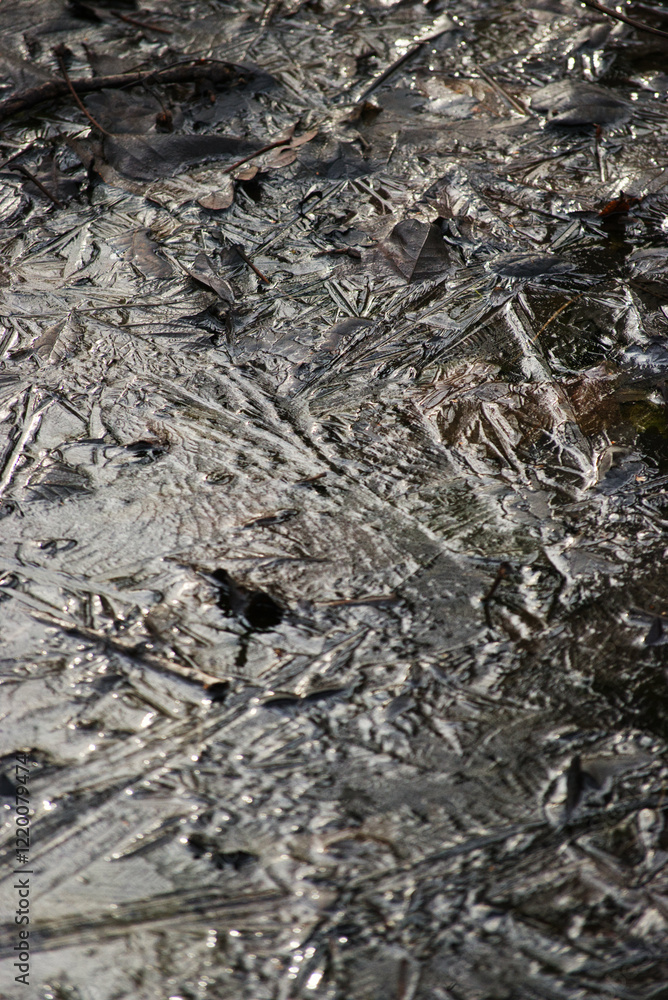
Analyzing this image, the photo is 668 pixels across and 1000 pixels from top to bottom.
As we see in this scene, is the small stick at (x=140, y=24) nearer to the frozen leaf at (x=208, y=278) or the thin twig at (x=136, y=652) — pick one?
the frozen leaf at (x=208, y=278)

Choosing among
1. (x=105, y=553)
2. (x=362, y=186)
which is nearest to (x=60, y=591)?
(x=105, y=553)

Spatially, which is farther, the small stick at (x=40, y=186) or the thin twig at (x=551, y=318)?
the small stick at (x=40, y=186)

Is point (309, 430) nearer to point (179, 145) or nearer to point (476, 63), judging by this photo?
point (179, 145)

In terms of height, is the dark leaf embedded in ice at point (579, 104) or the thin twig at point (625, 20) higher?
the thin twig at point (625, 20)

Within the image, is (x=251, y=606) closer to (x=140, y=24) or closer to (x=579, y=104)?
(x=579, y=104)

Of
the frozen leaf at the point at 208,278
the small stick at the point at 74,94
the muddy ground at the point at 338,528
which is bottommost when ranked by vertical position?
the muddy ground at the point at 338,528

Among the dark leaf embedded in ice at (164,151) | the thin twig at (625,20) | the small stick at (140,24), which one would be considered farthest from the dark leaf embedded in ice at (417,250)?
the small stick at (140,24)

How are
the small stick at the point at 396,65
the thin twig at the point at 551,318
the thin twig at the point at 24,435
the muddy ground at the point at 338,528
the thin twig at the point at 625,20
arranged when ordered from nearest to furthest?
1. the muddy ground at the point at 338,528
2. the thin twig at the point at 24,435
3. the thin twig at the point at 551,318
4. the thin twig at the point at 625,20
5. the small stick at the point at 396,65

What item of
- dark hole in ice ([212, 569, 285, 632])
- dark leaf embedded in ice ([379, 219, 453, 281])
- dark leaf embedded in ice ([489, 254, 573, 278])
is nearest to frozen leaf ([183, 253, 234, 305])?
dark leaf embedded in ice ([379, 219, 453, 281])
